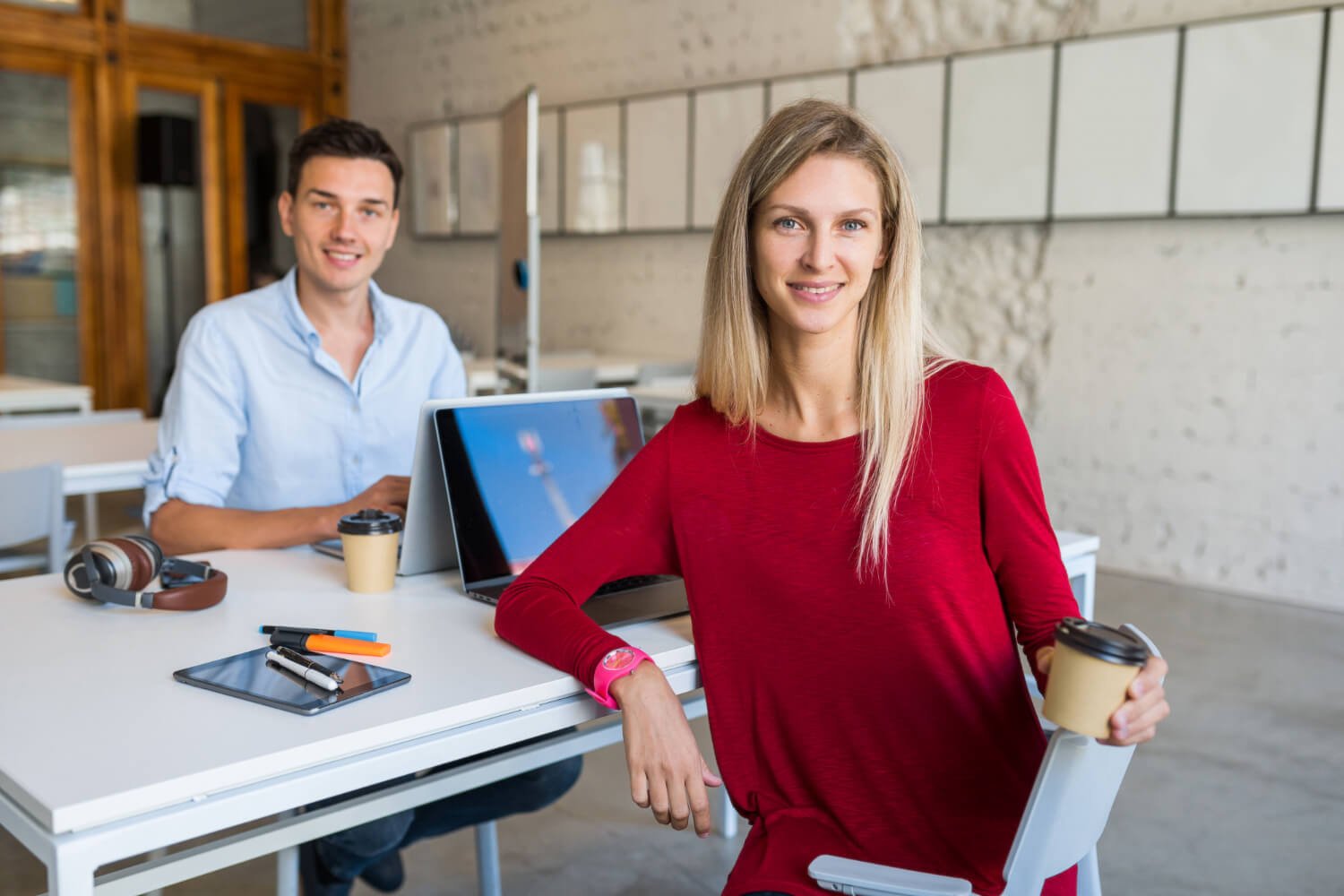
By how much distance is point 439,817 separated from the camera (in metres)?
1.95

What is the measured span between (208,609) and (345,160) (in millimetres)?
1000

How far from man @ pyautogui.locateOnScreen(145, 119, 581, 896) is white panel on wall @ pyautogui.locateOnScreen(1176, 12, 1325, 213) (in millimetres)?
3666

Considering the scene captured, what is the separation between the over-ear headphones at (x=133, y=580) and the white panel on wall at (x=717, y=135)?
5162mm

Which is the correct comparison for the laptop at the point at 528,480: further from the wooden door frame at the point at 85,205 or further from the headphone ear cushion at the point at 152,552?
the wooden door frame at the point at 85,205

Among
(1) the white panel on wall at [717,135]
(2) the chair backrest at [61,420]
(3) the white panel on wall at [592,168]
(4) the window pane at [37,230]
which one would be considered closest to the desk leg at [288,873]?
(2) the chair backrest at [61,420]

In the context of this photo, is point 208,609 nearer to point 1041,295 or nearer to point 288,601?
point 288,601

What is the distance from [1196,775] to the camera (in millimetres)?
2873

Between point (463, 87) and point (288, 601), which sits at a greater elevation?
point (463, 87)

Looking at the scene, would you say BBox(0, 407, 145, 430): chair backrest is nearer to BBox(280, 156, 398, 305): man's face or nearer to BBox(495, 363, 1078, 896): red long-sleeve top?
BBox(280, 156, 398, 305): man's face

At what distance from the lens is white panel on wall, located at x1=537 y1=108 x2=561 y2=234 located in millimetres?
7559

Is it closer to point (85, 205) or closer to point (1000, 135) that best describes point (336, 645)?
point (1000, 135)

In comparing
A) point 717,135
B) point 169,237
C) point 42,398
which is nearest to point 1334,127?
point 717,135

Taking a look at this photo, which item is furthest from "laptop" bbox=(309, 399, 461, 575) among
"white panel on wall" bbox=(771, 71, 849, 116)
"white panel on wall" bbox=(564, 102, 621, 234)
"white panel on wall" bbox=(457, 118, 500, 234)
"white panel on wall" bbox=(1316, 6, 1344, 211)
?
"white panel on wall" bbox=(457, 118, 500, 234)

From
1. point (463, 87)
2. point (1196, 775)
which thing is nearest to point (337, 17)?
point (463, 87)
